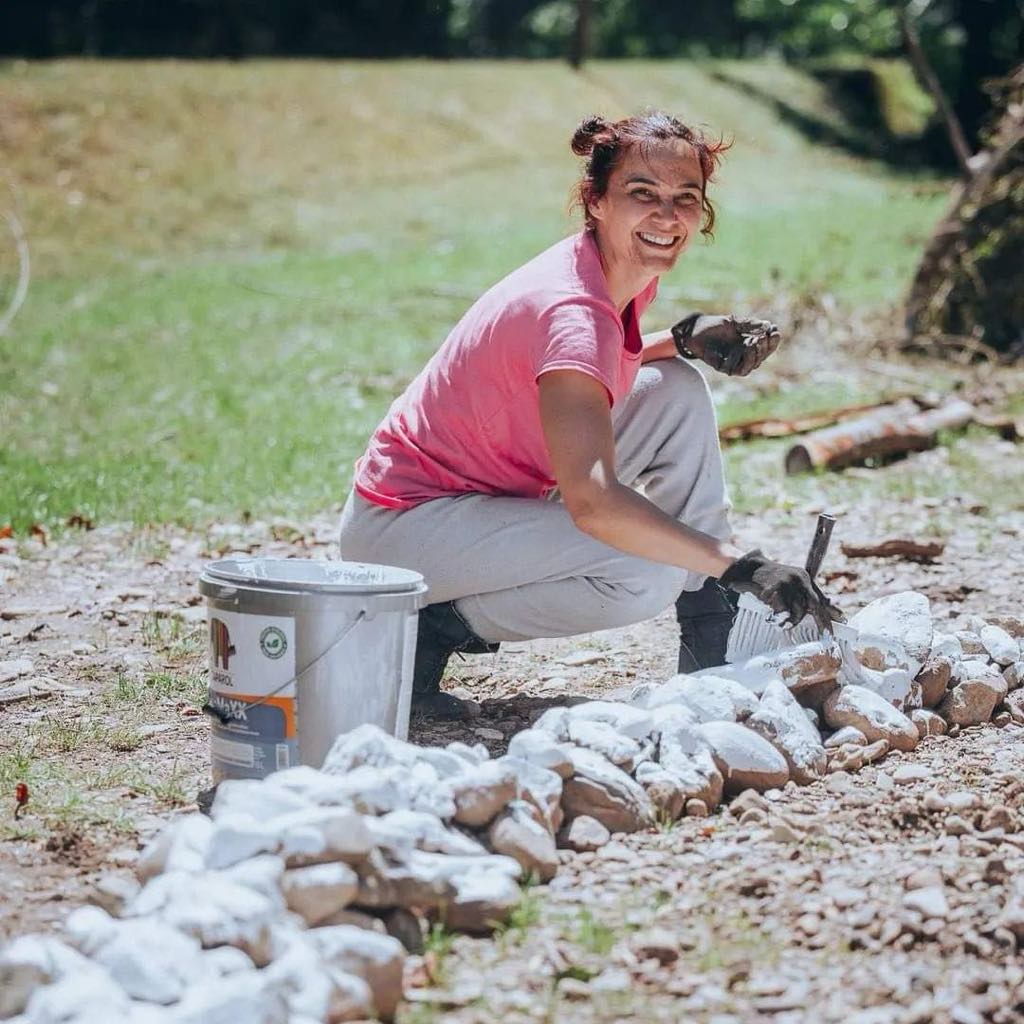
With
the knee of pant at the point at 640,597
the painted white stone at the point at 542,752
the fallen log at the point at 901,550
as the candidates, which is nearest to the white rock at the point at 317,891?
the painted white stone at the point at 542,752

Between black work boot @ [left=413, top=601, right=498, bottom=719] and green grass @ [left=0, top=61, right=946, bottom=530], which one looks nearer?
black work boot @ [left=413, top=601, right=498, bottom=719]

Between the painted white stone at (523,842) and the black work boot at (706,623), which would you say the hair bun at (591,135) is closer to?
the black work boot at (706,623)

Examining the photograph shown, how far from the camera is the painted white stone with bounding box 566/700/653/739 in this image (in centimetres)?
313

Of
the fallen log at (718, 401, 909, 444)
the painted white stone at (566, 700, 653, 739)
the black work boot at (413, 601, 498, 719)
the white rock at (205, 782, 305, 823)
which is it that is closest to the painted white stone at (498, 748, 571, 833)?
the painted white stone at (566, 700, 653, 739)

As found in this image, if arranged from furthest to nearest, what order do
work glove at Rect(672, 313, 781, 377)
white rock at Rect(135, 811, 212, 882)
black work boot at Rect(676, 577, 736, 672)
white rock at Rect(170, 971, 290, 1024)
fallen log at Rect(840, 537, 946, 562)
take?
fallen log at Rect(840, 537, 946, 562) → work glove at Rect(672, 313, 781, 377) → black work boot at Rect(676, 577, 736, 672) → white rock at Rect(135, 811, 212, 882) → white rock at Rect(170, 971, 290, 1024)

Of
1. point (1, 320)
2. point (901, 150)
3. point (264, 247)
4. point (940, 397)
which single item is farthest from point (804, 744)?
point (901, 150)

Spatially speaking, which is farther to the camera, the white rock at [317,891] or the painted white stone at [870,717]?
the painted white stone at [870,717]

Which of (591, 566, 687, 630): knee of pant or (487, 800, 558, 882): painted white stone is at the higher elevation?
(591, 566, 687, 630): knee of pant

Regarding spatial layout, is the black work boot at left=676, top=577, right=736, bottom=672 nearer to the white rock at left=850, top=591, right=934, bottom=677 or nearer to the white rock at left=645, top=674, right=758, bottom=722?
the white rock at left=850, top=591, right=934, bottom=677

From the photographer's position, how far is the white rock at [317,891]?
7.60 ft

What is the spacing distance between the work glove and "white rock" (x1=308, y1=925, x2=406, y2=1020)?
226cm

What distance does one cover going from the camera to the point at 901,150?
24156 millimetres

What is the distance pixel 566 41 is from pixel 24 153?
13.6 m

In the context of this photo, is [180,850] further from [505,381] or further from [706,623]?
[706,623]
